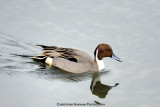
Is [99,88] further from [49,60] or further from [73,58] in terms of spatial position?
[49,60]

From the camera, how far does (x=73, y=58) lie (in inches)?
384

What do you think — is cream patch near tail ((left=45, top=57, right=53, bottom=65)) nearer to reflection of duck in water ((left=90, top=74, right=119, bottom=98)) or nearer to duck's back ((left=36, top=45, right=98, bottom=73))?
duck's back ((left=36, top=45, right=98, bottom=73))

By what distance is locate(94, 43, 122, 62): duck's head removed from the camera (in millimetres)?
9954

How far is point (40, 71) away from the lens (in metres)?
9.47

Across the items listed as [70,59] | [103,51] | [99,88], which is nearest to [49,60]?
[70,59]

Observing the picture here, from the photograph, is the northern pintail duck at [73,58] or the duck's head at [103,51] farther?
the duck's head at [103,51]

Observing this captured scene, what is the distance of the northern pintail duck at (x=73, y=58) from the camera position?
974cm

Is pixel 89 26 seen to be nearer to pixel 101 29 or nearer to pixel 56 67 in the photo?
pixel 101 29

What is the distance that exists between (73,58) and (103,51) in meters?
0.79

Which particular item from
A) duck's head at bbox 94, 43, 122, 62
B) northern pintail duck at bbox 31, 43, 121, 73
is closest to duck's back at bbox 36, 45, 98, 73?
northern pintail duck at bbox 31, 43, 121, 73

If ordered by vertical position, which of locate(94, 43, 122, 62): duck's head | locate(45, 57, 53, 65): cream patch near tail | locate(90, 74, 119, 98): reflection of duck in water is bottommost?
locate(90, 74, 119, 98): reflection of duck in water

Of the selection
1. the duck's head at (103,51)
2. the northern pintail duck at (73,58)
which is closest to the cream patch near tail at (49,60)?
the northern pintail duck at (73,58)


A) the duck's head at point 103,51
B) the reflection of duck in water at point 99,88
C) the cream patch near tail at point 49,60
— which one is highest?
the duck's head at point 103,51

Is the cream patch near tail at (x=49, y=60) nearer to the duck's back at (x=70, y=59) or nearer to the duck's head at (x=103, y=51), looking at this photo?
the duck's back at (x=70, y=59)
